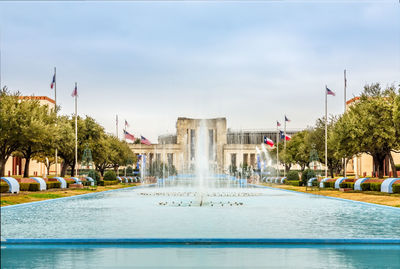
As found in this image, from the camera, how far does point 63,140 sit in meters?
50.2

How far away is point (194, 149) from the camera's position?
15525 centimetres

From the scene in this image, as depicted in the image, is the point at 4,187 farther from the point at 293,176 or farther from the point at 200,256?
the point at 293,176

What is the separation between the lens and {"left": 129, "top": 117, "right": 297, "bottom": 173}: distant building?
138750 mm

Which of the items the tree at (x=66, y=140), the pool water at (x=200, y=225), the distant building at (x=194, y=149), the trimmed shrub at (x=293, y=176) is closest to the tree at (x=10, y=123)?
the tree at (x=66, y=140)

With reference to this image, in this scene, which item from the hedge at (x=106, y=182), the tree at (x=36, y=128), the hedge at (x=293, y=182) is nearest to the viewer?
the tree at (x=36, y=128)

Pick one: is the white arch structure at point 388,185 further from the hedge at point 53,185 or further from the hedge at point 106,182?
the hedge at point 106,182

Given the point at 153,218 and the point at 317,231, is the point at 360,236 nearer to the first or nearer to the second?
the point at 317,231

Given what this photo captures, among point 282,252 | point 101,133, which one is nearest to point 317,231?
point 282,252

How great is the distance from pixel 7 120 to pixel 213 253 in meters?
32.6

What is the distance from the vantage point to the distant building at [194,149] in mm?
138750

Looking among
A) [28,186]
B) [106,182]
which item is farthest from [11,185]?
[106,182]

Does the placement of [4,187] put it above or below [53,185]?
above

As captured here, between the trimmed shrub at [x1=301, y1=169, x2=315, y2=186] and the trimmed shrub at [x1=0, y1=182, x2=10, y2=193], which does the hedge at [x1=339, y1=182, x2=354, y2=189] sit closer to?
the trimmed shrub at [x1=301, y1=169, x2=315, y2=186]

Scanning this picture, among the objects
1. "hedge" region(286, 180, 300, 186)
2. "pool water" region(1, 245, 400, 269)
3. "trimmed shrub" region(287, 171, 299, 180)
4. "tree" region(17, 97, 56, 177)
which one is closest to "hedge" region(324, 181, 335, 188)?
"hedge" region(286, 180, 300, 186)
